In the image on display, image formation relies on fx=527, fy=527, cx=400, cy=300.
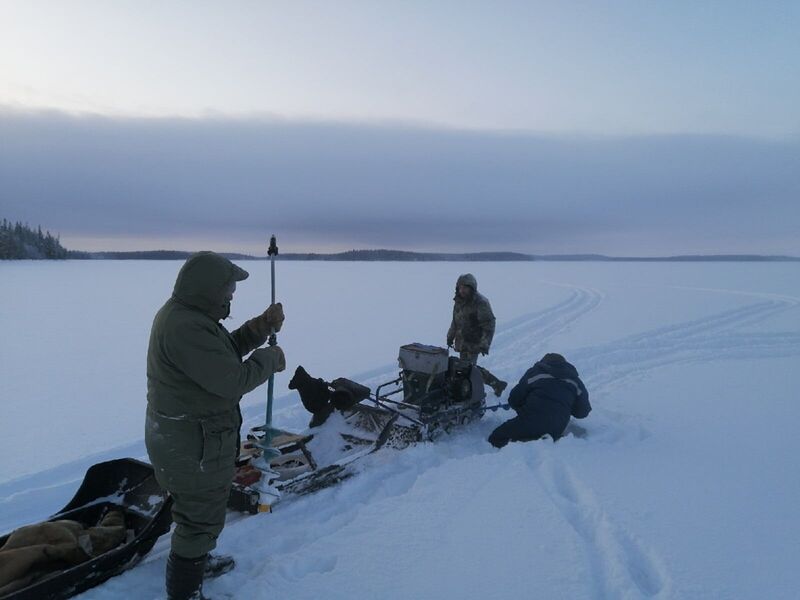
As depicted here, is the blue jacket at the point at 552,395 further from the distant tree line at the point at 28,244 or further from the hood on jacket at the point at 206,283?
the distant tree line at the point at 28,244

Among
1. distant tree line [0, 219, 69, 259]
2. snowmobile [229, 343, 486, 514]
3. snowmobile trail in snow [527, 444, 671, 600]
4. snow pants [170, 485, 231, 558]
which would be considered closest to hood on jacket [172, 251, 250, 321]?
snow pants [170, 485, 231, 558]

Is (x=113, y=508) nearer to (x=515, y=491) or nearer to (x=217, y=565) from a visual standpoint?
(x=217, y=565)

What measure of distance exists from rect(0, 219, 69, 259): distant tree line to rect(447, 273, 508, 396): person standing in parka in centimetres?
8085

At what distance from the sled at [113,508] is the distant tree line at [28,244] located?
82.0m

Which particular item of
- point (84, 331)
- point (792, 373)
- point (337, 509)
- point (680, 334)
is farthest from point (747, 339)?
point (84, 331)

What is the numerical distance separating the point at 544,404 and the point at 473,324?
2149mm

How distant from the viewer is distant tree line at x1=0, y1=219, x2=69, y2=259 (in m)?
70.1

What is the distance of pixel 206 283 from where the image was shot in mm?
2498

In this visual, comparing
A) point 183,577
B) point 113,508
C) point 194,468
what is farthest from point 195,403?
point 113,508

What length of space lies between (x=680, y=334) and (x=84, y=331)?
13190 mm

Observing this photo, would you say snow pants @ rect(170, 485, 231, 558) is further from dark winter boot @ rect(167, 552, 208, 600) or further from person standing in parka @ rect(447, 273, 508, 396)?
person standing in parka @ rect(447, 273, 508, 396)

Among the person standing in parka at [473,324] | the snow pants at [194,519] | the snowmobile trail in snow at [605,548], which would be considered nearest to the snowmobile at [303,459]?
the snow pants at [194,519]

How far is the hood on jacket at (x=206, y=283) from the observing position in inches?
97.6

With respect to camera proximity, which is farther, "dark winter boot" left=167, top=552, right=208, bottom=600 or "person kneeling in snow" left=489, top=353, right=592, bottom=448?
"person kneeling in snow" left=489, top=353, right=592, bottom=448
